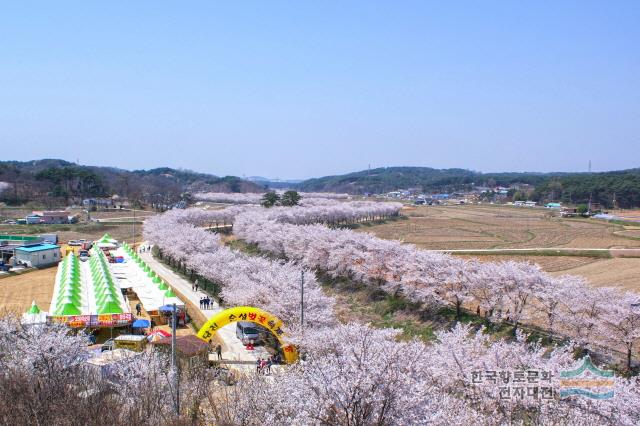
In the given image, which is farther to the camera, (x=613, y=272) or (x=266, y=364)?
(x=613, y=272)

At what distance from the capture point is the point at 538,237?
58.8 metres

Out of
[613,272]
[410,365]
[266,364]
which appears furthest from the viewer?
[613,272]

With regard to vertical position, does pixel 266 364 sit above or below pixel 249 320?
below

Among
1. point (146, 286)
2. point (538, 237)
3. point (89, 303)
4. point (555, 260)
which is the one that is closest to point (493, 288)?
point (555, 260)

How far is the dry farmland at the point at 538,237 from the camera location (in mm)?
37156

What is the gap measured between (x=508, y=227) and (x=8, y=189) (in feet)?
287

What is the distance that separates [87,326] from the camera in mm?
22859

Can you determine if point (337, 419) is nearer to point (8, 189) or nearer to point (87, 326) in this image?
point (87, 326)

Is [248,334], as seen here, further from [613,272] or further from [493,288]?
[613,272]

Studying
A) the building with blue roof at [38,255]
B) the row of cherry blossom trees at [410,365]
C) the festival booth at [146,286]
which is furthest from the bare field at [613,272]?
the building with blue roof at [38,255]

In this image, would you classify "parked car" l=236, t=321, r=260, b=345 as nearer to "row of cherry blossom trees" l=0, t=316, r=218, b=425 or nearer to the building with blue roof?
"row of cherry blossom trees" l=0, t=316, r=218, b=425

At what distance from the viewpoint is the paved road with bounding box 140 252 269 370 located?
2097 cm

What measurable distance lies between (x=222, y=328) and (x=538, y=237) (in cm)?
4693

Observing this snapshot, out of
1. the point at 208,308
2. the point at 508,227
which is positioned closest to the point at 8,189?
the point at 208,308
